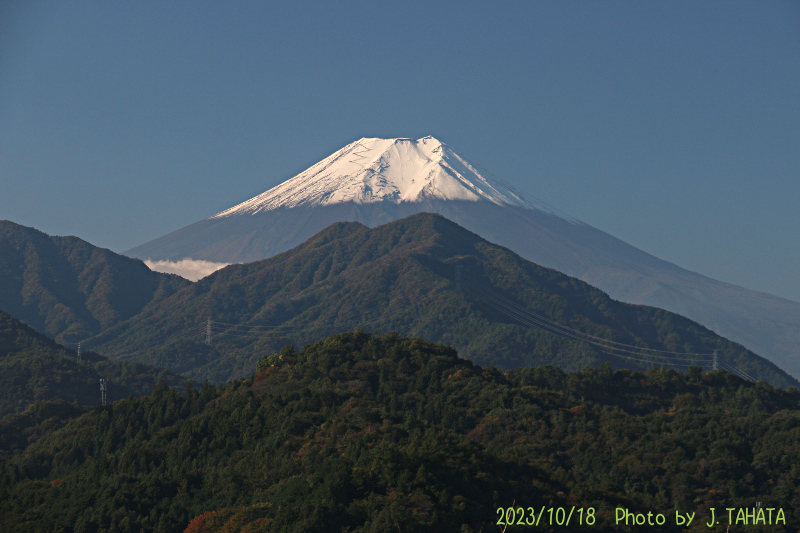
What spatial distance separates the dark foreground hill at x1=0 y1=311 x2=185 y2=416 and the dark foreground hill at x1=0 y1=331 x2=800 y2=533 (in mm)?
27564

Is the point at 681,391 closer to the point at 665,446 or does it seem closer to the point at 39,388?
the point at 665,446

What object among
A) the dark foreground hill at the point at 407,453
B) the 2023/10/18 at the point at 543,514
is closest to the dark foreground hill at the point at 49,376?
the dark foreground hill at the point at 407,453

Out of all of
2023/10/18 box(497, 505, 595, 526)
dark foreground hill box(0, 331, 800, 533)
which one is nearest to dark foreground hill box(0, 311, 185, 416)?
dark foreground hill box(0, 331, 800, 533)

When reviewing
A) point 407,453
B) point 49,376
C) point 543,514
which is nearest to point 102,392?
point 49,376

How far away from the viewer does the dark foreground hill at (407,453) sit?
5341cm

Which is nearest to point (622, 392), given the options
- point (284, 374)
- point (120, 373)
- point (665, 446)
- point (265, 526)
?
point (665, 446)

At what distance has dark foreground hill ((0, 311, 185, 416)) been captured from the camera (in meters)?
131

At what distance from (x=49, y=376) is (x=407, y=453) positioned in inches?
3650

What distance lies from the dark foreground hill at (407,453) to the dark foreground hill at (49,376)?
90.4 feet

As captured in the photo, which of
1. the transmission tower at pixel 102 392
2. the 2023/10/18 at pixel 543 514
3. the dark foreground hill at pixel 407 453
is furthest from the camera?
the transmission tower at pixel 102 392

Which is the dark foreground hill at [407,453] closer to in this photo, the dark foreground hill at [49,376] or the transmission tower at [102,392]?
the transmission tower at [102,392]

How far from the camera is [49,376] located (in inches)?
5290

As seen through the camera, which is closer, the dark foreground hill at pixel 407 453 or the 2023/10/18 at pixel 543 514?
the 2023/10/18 at pixel 543 514

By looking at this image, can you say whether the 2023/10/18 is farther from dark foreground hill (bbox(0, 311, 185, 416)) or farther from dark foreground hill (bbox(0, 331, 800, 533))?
dark foreground hill (bbox(0, 311, 185, 416))
